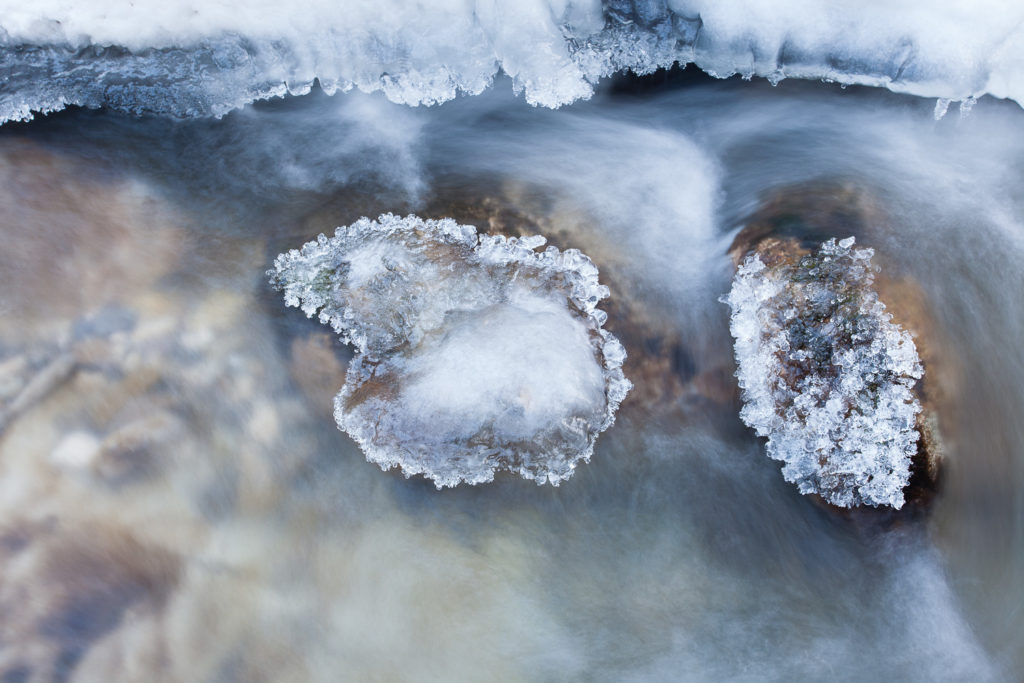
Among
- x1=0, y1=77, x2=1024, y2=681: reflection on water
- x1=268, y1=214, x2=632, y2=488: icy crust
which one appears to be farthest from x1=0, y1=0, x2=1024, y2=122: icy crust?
x1=268, y1=214, x2=632, y2=488: icy crust

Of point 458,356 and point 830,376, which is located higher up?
point 830,376

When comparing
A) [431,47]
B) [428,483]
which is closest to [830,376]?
[428,483]

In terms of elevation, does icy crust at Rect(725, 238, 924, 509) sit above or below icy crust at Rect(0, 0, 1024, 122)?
below

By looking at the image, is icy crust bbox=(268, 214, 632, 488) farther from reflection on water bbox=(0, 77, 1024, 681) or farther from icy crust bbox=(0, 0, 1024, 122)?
icy crust bbox=(0, 0, 1024, 122)

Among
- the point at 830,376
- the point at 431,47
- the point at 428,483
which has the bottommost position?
the point at 428,483

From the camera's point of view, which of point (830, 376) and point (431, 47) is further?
point (431, 47)

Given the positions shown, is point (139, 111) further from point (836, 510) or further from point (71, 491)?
point (836, 510)

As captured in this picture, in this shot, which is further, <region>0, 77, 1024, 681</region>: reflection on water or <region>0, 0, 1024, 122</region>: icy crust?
<region>0, 0, 1024, 122</region>: icy crust

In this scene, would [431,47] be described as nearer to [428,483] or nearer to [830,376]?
[428,483]
